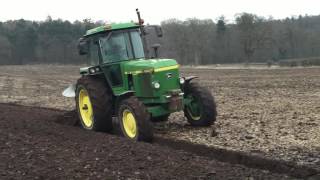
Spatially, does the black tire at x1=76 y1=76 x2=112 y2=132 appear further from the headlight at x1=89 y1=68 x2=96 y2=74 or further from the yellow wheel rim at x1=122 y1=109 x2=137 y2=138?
the yellow wheel rim at x1=122 y1=109 x2=137 y2=138

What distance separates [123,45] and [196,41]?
60.5m

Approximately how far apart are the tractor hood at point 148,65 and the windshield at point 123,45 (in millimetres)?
271

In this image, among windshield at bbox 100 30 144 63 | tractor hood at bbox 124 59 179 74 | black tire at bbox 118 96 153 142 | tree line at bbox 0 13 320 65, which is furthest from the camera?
tree line at bbox 0 13 320 65

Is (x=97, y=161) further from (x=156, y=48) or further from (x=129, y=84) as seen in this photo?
(x=156, y=48)

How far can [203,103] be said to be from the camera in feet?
34.5

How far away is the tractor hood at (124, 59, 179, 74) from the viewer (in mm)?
9930

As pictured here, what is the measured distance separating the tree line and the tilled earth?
56.8 metres

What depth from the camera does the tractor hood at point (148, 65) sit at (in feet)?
32.6

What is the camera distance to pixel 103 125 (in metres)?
10.4

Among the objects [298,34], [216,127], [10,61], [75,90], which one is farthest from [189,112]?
[10,61]

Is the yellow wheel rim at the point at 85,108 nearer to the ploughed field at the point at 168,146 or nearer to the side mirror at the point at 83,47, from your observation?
the ploughed field at the point at 168,146

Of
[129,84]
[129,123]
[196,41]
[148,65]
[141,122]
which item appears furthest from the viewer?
[196,41]

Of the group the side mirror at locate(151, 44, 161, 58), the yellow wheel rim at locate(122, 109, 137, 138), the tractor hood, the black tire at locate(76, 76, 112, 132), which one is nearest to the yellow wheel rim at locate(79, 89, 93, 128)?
the black tire at locate(76, 76, 112, 132)

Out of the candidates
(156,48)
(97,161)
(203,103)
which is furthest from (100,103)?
(97,161)
